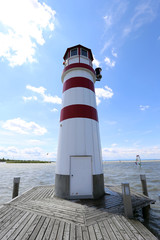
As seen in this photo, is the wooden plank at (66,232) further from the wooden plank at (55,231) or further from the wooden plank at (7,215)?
the wooden plank at (7,215)

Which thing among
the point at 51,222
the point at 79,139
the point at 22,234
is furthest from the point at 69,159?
the point at 22,234

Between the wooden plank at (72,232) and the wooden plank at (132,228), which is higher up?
the wooden plank at (72,232)

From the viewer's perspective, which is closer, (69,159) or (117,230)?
(117,230)

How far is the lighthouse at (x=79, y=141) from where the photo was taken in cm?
682

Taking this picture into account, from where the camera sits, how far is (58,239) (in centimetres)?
336

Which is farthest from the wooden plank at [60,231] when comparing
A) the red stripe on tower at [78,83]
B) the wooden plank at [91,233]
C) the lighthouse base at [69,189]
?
the red stripe on tower at [78,83]

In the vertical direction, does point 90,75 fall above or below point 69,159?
above

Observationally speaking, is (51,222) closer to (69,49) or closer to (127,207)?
(127,207)

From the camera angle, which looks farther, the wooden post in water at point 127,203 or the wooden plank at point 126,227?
the wooden post in water at point 127,203

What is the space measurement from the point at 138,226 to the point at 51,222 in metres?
2.96

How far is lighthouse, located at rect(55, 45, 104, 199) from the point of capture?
6.82 metres

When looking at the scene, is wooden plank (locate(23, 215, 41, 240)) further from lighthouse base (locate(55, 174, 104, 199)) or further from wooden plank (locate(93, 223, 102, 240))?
lighthouse base (locate(55, 174, 104, 199))

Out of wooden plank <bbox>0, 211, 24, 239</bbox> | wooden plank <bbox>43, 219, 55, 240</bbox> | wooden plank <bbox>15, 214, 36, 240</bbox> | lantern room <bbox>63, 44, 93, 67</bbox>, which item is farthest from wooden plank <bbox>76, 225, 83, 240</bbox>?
lantern room <bbox>63, 44, 93, 67</bbox>

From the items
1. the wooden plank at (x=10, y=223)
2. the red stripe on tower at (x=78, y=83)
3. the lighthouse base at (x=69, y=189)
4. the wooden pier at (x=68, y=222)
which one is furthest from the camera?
the red stripe on tower at (x=78, y=83)
